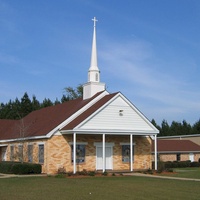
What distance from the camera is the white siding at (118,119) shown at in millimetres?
30734

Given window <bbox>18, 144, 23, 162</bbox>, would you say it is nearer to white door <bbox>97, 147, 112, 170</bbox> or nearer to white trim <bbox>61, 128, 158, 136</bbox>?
white trim <bbox>61, 128, 158, 136</bbox>

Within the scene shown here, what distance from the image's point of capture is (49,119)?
115 feet

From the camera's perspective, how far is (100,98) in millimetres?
33469

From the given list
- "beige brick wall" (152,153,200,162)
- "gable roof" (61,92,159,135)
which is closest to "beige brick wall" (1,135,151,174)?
"gable roof" (61,92,159,135)

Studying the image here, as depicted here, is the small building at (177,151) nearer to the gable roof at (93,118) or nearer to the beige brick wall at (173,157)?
the beige brick wall at (173,157)

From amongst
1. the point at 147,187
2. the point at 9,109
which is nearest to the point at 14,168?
the point at 147,187

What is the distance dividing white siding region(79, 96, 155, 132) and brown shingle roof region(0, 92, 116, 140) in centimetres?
56

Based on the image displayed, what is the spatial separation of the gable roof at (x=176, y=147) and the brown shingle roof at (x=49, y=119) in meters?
19.4

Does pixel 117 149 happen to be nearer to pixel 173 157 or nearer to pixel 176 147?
pixel 173 157

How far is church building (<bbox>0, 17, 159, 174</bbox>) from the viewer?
30562mm

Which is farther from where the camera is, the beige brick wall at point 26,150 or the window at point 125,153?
the window at point 125,153

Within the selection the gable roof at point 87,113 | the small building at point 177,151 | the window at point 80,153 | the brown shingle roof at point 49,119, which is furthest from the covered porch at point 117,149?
the small building at point 177,151

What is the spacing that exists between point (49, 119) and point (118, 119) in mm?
6592

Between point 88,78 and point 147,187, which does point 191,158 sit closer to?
point 88,78
